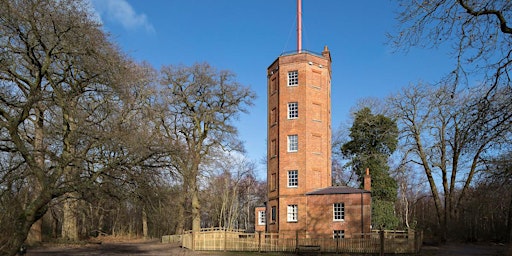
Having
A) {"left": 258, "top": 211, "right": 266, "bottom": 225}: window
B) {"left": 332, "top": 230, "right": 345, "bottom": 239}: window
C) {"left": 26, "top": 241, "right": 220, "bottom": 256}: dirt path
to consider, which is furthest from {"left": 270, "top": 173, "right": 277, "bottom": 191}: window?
{"left": 26, "top": 241, "right": 220, "bottom": 256}: dirt path

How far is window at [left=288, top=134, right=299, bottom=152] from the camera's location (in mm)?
40031

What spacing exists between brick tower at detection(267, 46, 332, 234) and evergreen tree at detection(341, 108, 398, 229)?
3.53 metres

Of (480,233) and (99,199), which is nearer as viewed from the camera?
(99,199)

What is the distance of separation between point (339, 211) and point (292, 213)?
400 cm

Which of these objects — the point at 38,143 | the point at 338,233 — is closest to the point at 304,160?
the point at 338,233

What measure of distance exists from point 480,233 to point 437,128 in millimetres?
14883

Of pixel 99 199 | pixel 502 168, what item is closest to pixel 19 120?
pixel 99 199

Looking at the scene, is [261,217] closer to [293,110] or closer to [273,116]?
[273,116]

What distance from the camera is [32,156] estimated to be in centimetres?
1226

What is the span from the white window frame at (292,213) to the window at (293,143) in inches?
183

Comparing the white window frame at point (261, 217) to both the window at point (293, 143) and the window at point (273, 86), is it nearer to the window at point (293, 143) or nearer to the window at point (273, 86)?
the window at point (293, 143)

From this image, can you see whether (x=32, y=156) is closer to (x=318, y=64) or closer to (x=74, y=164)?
(x=74, y=164)

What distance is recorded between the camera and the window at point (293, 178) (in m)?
39.6

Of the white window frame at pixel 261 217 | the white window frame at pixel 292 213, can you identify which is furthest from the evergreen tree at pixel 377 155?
the white window frame at pixel 261 217
